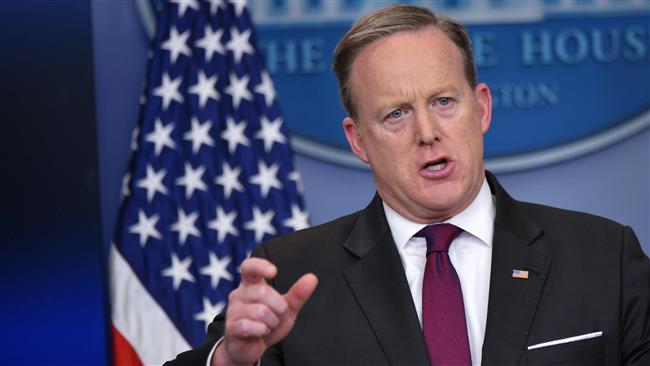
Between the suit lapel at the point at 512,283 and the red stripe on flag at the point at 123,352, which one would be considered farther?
the red stripe on flag at the point at 123,352

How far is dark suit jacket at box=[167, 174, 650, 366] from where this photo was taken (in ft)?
6.75

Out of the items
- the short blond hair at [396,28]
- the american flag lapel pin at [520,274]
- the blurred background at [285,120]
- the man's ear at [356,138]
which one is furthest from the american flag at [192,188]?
the american flag lapel pin at [520,274]

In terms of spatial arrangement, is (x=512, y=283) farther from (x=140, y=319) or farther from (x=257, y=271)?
(x=140, y=319)

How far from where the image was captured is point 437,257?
216 cm

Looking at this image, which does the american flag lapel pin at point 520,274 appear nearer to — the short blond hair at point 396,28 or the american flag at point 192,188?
the short blond hair at point 396,28

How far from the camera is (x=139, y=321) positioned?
3.66 meters

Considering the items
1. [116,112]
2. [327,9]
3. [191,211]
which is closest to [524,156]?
[327,9]

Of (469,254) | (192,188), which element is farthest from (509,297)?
(192,188)

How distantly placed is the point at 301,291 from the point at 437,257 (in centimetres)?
49

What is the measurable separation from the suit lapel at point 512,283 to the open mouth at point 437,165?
17cm

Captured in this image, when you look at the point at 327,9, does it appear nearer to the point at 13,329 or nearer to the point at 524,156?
the point at 524,156

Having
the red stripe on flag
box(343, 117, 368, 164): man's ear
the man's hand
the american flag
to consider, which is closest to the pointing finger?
the man's hand

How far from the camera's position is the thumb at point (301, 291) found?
174 cm

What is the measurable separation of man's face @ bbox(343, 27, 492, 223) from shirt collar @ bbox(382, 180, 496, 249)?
0.02 meters
